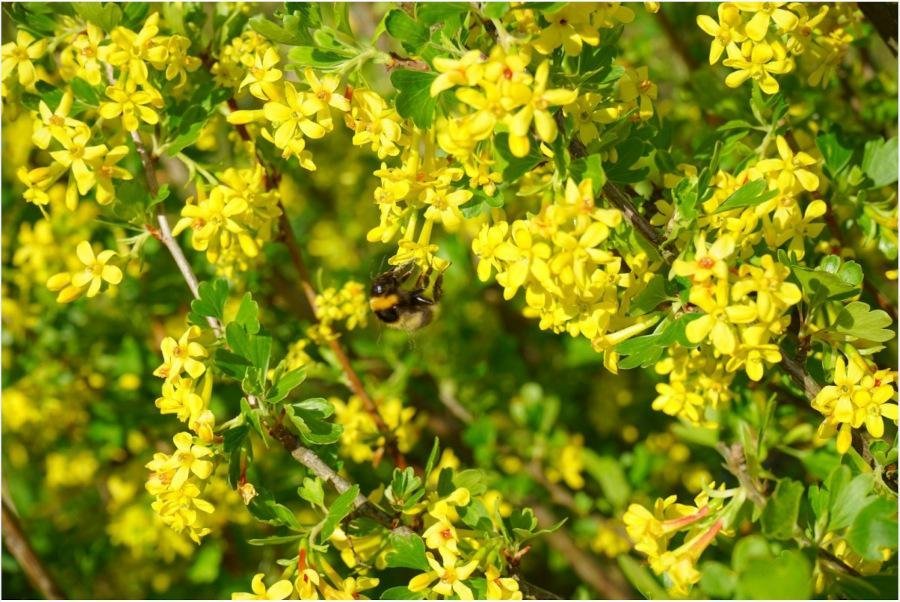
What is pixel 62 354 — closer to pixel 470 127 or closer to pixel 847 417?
pixel 470 127

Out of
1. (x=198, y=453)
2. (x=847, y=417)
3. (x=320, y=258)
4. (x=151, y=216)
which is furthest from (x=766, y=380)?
(x=320, y=258)

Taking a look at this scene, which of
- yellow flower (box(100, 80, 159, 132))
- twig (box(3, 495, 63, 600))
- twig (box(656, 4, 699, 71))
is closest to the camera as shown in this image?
yellow flower (box(100, 80, 159, 132))

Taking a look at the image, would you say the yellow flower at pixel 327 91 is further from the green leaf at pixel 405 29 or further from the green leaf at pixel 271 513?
the green leaf at pixel 271 513

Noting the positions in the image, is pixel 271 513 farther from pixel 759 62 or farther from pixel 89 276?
pixel 759 62

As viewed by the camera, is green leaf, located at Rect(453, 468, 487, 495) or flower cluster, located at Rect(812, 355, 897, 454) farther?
green leaf, located at Rect(453, 468, 487, 495)

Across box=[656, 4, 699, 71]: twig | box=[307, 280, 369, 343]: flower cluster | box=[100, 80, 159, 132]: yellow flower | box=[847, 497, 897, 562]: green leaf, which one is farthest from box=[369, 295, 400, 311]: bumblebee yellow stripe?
box=[656, 4, 699, 71]: twig

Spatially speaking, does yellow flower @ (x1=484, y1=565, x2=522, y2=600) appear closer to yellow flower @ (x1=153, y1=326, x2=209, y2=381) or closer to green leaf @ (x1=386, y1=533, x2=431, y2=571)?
green leaf @ (x1=386, y1=533, x2=431, y2=571)

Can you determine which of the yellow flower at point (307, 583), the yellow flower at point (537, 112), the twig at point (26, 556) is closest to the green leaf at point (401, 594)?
the yellow flower at point (307, 583)
